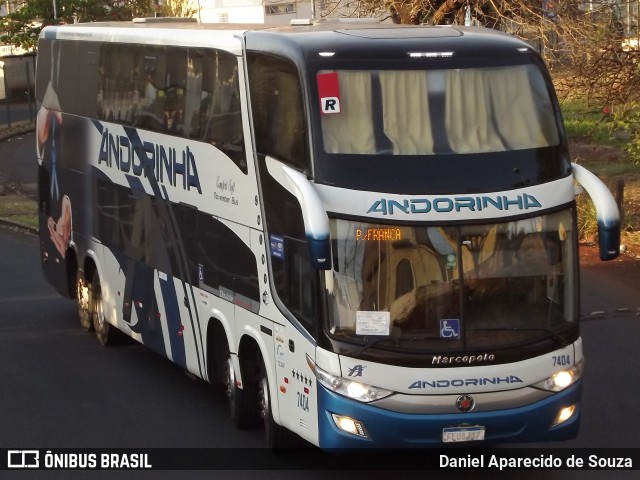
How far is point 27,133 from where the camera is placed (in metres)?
53.5

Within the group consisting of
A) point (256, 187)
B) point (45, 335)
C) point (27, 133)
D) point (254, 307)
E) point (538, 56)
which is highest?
point (538, 56)

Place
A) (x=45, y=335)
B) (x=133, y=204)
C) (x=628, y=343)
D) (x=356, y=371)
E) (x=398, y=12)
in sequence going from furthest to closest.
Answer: (x=398, y=12)
(x=45, y=335)
(x=628, y=343)
(x=133, y=204)
(x=356, y=371)

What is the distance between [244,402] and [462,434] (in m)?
3.17

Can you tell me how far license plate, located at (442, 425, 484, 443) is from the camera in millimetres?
10812

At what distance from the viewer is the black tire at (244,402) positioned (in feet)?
43.8

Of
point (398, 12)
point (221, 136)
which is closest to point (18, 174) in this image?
point (398, 12)

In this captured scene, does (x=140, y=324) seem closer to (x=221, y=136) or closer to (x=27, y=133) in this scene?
(x=221, y=136)

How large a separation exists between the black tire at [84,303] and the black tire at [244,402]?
578cm

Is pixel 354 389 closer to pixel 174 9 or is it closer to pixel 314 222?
pixel 314 222

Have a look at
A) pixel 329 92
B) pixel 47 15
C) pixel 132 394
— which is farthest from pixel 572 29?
pixel 47 15

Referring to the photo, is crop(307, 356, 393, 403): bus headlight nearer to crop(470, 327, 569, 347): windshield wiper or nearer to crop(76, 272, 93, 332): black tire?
crop(470, 327, 569, 347): windshield wiper

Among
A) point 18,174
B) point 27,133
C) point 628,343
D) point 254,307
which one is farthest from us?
point 27,133

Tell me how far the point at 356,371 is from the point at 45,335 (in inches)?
375

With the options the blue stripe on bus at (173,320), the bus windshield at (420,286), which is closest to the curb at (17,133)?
the blue stripe on bus at (173,320)
